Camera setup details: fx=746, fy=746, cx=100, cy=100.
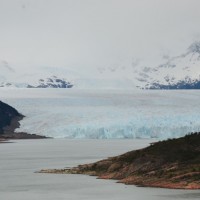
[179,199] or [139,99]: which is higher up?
[139,99]

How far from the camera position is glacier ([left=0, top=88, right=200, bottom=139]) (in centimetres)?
9538

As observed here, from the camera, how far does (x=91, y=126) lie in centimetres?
9750

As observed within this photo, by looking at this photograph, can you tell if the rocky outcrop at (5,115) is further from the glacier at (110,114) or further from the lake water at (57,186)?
the lake water at (57,186)

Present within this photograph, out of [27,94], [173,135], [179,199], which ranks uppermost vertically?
[27,94]

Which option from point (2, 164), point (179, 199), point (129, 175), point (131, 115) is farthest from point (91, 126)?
point (179, 199)

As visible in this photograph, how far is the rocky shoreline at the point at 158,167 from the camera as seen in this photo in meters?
45.2

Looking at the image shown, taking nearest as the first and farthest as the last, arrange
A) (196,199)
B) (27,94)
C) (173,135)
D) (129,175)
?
(196,199)
(129,175)
(173,135)
(27,94)

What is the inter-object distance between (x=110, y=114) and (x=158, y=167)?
55.2 meters

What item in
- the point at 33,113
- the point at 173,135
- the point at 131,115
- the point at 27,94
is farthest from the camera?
the point at 27,94

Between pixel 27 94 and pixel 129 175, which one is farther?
pixel 27 94

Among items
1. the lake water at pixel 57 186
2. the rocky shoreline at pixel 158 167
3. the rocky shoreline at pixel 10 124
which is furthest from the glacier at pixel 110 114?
the rocky shoreline at pixel 158 167

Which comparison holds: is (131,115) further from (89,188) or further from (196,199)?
(196,199)

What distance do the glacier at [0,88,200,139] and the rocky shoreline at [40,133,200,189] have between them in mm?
39058

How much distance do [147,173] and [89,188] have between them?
4.59 meters
